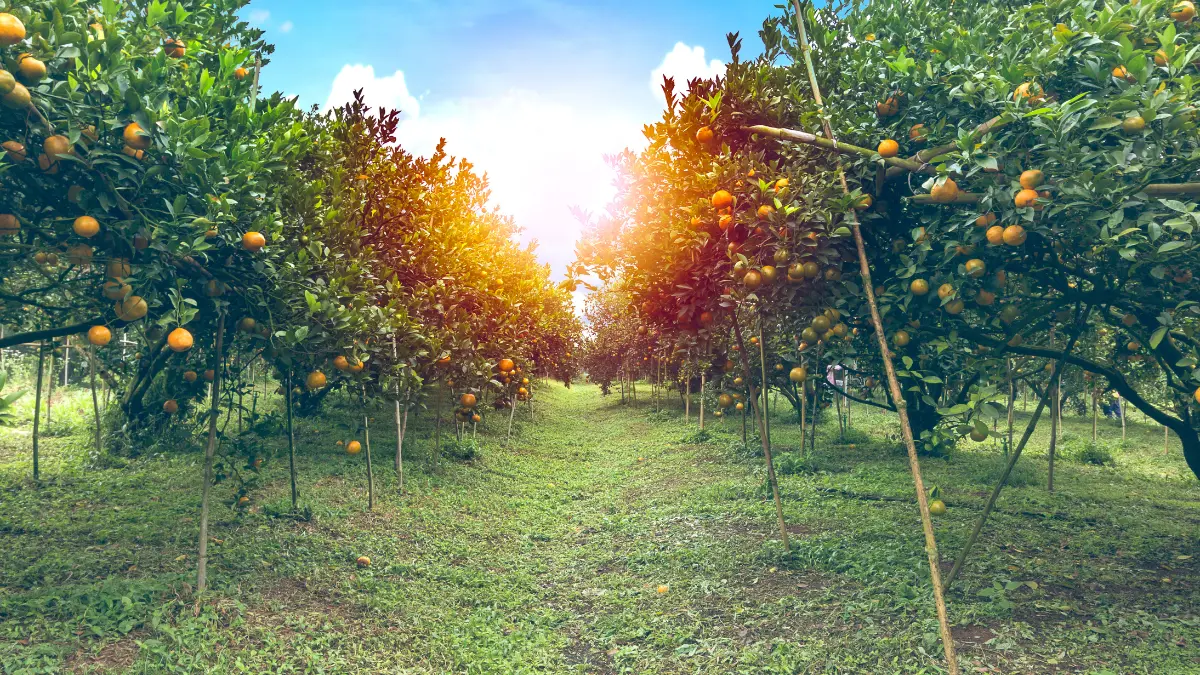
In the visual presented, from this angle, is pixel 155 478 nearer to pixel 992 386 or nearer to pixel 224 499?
pixel 224 499

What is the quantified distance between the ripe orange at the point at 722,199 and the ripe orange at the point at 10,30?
3.91 metres

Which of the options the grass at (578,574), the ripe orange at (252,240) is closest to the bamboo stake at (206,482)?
the grass at (578,574)

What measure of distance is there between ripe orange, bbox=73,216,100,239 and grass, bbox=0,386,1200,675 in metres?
2.27

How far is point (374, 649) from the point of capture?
166 inches

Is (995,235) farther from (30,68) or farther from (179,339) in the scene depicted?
(30,68)

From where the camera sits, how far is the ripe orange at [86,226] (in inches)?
127

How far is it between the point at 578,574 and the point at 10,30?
5148mm

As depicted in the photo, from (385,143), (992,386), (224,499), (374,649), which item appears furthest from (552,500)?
(992,386)

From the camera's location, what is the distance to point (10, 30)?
8.80ft

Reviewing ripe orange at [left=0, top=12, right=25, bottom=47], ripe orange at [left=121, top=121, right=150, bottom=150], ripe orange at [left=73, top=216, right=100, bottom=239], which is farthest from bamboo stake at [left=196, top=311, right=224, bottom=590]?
ripe orange at [left=0, top=12, right=25, bottom=47]

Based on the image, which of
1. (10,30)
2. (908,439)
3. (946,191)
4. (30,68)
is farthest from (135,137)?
(908,439)

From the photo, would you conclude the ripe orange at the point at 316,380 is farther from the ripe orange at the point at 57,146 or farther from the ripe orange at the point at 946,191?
the ripe orange at the point at 946,191

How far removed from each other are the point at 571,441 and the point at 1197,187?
1159 cm

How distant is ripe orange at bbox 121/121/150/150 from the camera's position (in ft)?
10.3
